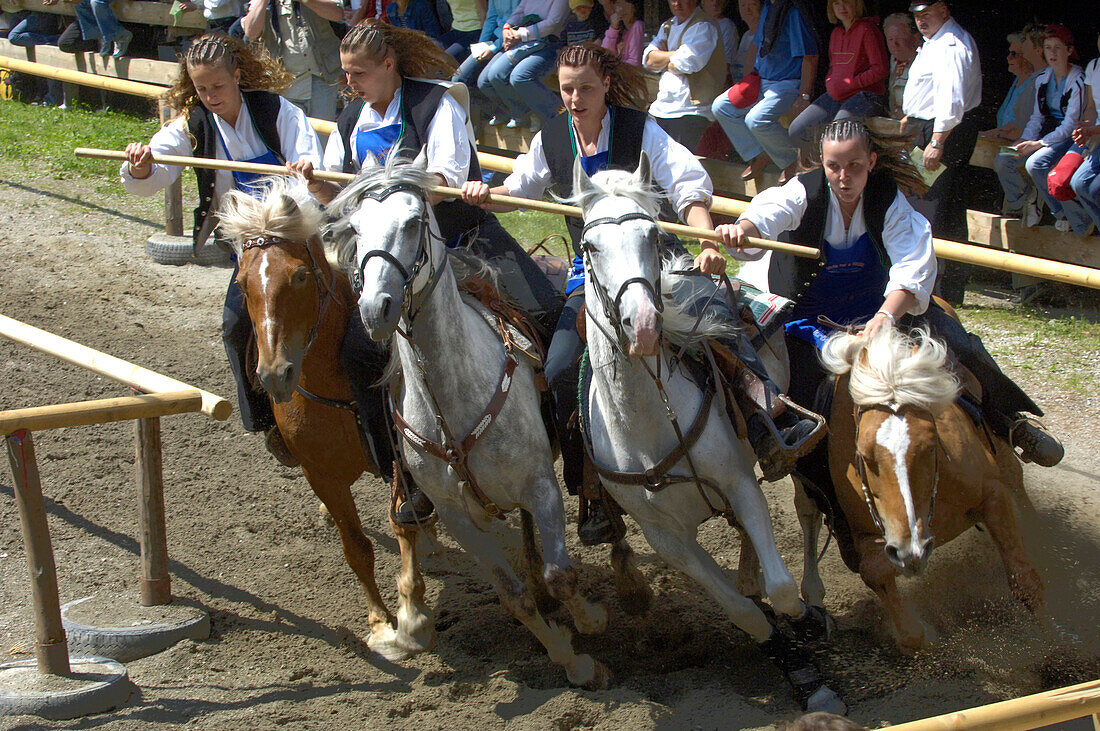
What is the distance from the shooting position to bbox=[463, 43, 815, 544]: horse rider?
149 inches

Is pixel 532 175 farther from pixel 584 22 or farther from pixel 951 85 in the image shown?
pixel 584 22

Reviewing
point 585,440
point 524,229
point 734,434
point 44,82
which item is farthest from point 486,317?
point 44,82

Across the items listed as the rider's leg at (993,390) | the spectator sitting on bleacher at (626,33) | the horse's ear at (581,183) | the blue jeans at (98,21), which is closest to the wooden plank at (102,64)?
the blue jeans at (98,21)

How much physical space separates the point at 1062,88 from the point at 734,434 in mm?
4115

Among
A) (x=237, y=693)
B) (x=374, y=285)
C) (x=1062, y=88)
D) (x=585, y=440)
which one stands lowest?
(x=237, y=693)

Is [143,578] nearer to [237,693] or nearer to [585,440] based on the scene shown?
[237,693]

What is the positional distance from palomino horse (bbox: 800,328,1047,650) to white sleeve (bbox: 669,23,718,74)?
4.28 metres

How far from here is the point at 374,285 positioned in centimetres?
312

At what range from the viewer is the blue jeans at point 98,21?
11352 mm

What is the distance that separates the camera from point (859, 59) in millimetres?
6707

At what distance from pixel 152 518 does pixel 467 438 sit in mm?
1679

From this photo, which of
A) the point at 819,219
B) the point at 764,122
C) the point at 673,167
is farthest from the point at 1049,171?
the point at 673,167

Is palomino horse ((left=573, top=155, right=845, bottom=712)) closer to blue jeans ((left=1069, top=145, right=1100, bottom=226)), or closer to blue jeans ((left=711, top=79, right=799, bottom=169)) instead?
blue jeans ((left=1069, top=145, right=1100, bottom=226))

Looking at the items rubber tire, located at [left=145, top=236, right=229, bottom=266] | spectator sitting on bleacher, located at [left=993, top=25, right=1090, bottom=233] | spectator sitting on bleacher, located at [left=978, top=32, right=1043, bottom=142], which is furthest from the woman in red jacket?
rubber tire, located at [left=145, top=236, right=229, bottom=266]
